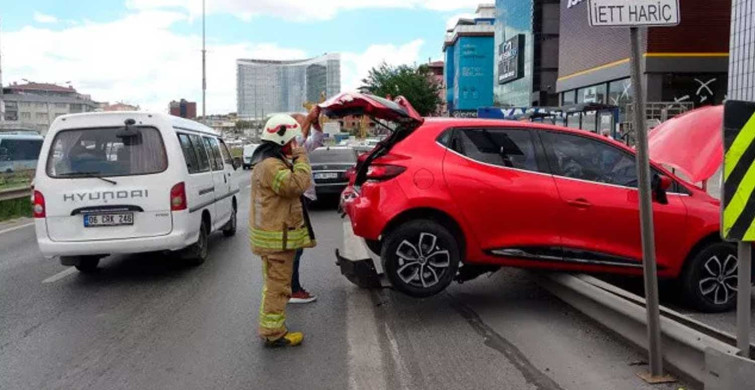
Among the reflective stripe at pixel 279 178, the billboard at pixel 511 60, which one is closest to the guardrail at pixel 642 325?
the reflective stripe at pixel 279 178

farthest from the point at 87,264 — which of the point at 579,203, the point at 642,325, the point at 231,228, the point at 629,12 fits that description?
the point at 629,12

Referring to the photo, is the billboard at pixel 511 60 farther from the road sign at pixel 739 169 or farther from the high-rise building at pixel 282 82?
the road sign at pixel 739 169

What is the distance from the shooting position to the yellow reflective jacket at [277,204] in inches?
188

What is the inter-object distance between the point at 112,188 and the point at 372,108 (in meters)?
3.11

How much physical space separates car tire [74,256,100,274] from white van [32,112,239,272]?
0.16 metres

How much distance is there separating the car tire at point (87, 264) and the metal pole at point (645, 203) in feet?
21.1

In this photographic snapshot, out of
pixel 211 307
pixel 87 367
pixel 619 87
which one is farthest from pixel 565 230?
pixel 619 87

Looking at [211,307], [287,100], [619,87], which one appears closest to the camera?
[211,307]

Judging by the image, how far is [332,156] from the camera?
1487 centimetres

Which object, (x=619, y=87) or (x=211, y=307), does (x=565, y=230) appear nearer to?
(x=211, y=307)

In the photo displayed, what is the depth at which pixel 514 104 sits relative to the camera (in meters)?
62.6

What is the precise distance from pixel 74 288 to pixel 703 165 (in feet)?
21.8

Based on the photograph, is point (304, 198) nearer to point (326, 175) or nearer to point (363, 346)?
point (363, 346)

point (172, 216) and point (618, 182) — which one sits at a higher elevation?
point (618, 182)
